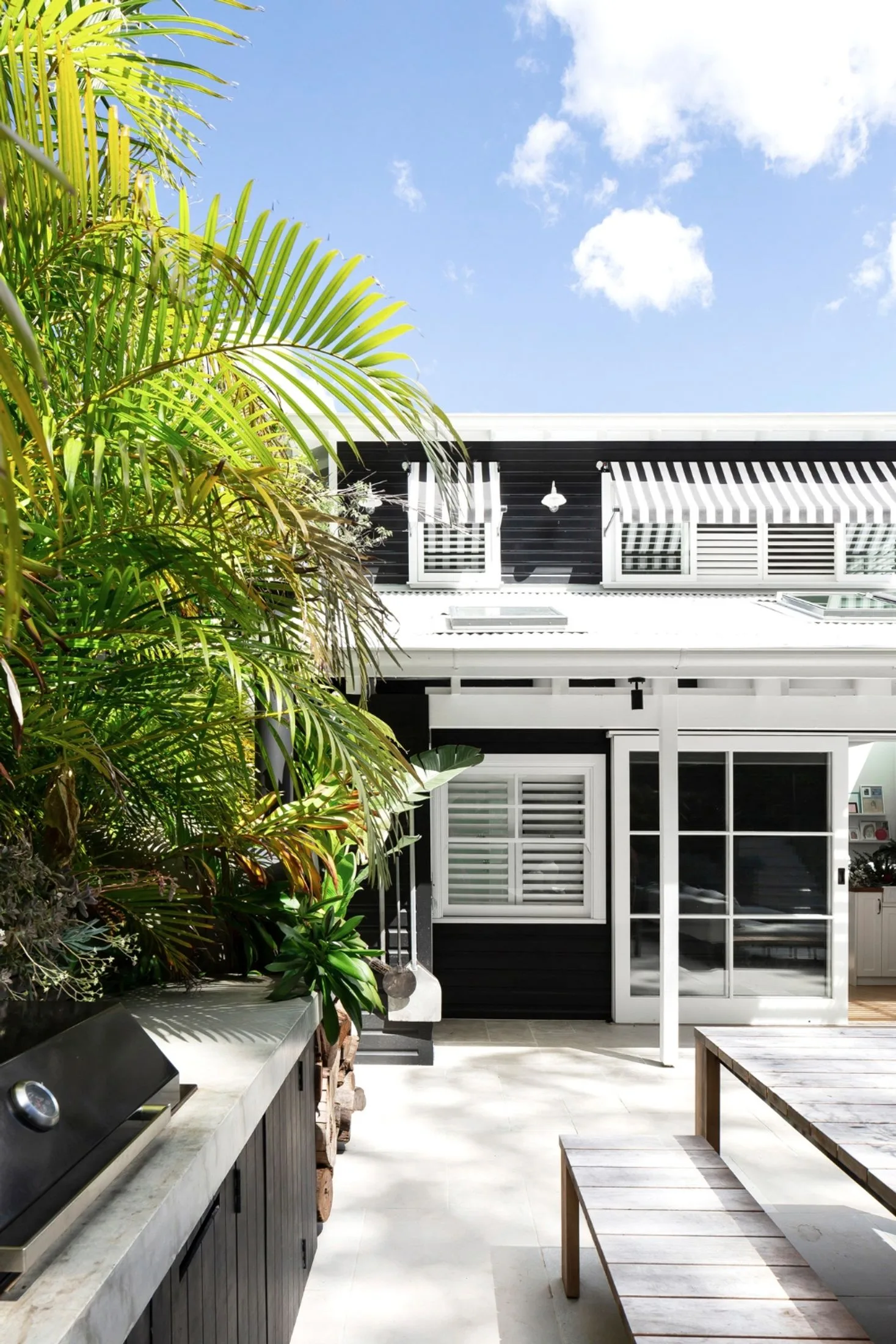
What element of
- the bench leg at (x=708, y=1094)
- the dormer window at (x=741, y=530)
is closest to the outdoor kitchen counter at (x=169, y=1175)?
the bench leg at (x=708, y=1094)

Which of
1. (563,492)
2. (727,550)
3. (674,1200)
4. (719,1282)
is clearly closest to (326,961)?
(674,1200)

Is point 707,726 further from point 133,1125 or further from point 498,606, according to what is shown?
point 133,1125

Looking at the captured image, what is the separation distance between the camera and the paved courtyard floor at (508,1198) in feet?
11.1

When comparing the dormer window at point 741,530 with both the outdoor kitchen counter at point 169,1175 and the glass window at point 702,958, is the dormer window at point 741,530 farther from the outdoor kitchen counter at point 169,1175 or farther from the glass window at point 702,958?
the outdoor kitchen counter at point 169,1175

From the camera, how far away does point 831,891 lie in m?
7.14

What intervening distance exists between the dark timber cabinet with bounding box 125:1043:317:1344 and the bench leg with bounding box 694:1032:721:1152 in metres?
1.59

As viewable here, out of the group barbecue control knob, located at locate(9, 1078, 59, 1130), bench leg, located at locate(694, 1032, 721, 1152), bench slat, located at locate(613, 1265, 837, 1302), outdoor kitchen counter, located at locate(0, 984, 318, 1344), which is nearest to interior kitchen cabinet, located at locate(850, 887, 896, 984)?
bench leg, located at locate(694, 1032, 721, 1152)

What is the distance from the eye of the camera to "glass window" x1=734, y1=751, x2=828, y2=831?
723 centimetres

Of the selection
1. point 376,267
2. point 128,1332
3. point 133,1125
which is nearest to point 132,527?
point 376,267

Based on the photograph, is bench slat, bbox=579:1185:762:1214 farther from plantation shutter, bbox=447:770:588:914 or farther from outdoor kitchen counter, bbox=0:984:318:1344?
plantation shutter, bbox=447:770:588:914

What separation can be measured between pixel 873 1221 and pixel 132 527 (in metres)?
4.19

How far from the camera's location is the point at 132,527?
2107 millimetres

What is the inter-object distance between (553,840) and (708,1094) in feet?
11.5

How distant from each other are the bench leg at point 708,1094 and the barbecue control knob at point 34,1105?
3.01 m
